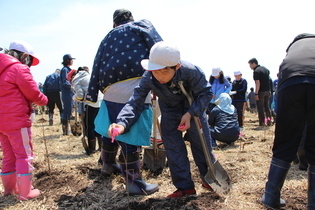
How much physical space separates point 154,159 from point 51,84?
20.8ft

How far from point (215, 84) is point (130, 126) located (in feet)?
16.6

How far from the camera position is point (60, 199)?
2904 mm

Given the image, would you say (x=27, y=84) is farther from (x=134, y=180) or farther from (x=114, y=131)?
(x=134, y=180)

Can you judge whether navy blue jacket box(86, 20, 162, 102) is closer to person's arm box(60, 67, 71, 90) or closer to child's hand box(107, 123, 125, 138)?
child's hand box(107, 123, 125, 138)

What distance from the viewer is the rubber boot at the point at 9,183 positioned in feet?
10.2

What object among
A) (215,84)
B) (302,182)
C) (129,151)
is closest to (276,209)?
(302,182)

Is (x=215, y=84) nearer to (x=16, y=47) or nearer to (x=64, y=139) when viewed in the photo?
(x=64, y=139)

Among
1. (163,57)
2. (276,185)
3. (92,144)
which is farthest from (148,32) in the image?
(92,144)

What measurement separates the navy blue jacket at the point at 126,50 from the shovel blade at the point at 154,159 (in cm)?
116

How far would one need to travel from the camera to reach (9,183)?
123 inches

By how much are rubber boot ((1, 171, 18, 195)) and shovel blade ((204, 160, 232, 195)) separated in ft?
6.74

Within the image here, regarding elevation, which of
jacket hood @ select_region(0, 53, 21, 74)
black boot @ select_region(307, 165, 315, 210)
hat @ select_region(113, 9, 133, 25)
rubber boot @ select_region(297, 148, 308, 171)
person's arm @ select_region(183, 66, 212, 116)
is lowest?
rubber boot @ select_region(297, 148, 308, 171)

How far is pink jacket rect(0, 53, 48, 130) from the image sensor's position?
2.87m

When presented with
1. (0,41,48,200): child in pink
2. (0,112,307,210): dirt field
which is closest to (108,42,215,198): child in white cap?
(0,112,307,210): dirt field
